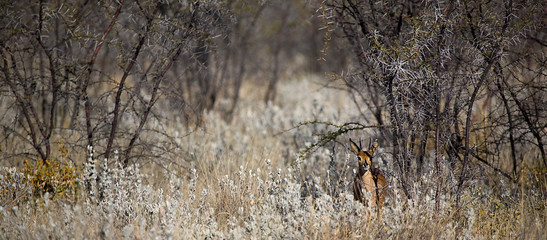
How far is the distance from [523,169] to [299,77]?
469 inches

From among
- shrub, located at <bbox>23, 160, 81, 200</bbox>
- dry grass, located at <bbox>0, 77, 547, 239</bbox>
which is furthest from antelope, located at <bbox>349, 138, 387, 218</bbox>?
shrub, located at <bbox>23, 160, 81, 200</bbox>

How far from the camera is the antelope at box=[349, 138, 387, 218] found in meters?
Result: 4.38

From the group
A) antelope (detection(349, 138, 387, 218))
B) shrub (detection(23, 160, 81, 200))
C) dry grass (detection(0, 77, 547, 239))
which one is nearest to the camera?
dry grass (detection(0, 77, 547, 239))

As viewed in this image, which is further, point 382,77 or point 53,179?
point 53,179

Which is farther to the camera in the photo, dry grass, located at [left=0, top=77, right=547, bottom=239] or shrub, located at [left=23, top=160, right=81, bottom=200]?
shrub, located at [left=23, top=160, right=81, bottom=200]

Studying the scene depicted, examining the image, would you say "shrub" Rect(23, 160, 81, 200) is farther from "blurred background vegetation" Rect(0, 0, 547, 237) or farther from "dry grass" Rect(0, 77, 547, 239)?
"dry grass" Rect(0, 77, 547, 239)

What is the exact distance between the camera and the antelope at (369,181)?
4.38 m

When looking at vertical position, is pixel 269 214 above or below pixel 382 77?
below

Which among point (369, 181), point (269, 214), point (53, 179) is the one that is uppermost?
point (53, 179)

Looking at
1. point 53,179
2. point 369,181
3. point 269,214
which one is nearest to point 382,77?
point 369,181

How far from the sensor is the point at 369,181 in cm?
448

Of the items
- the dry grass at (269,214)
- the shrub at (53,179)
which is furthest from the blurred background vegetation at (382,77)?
the dry grass at (269,214)

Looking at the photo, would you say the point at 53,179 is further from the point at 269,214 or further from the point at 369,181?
the point at 369,181

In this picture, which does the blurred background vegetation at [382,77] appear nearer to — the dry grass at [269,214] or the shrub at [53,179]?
the shrub at [53,179]
